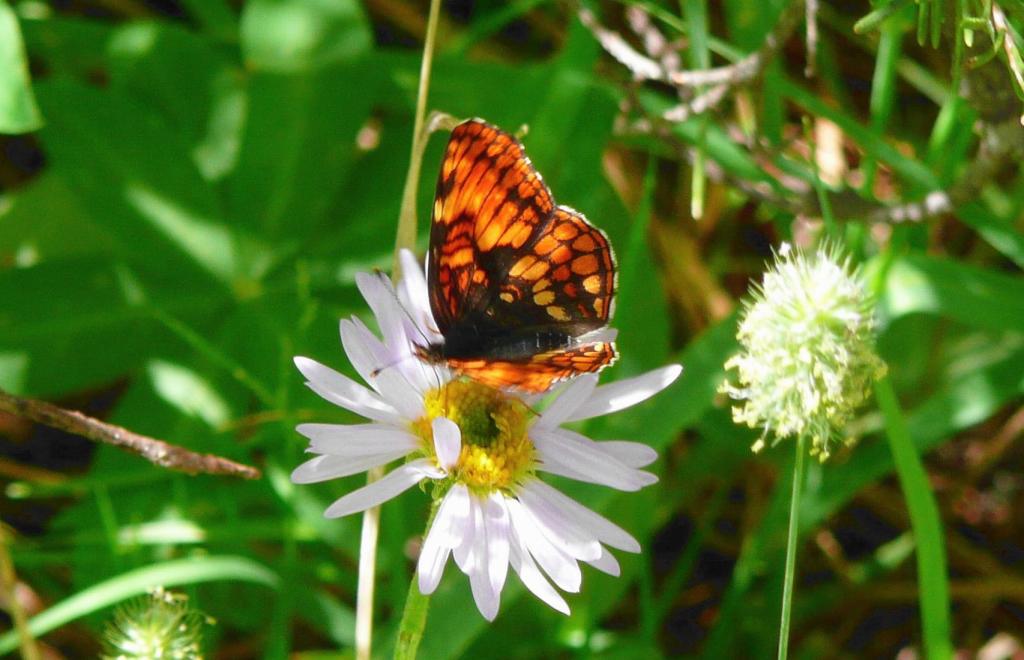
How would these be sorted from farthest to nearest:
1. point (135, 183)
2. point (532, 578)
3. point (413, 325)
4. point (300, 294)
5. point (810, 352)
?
point (135, 183), point (300, 294), point (413, 325), point (532, 578), point (810, 352)

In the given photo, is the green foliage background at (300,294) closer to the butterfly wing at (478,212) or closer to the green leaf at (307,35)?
the green leaf at (307,35)

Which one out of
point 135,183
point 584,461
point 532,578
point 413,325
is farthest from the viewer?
point 135,183

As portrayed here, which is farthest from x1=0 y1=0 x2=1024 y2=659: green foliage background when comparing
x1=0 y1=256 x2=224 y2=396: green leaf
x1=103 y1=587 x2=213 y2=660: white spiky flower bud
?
x1=103 y1=587 x2=213 y2=660: white spiky flower bud

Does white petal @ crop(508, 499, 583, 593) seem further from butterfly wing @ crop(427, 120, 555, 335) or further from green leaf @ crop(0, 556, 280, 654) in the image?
green leaf @ crop(0, 556, 280, 654)

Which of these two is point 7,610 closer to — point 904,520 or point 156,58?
point 156,58

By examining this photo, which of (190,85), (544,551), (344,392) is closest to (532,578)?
(544,551)

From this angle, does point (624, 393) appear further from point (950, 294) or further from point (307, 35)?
point (307, 35)

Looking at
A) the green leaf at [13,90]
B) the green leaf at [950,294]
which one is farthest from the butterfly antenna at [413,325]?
the green leaf at [950,294]
